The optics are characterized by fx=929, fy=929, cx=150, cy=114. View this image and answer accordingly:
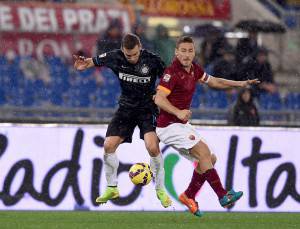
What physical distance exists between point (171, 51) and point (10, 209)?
5732 millimetres

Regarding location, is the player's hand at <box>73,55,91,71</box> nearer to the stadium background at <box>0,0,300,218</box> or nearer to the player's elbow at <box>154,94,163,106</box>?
the player's elbow at <box>154,94,163,106</box>

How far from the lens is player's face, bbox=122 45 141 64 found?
918 cm

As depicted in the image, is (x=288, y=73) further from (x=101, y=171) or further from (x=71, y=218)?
(x=71, y=218)

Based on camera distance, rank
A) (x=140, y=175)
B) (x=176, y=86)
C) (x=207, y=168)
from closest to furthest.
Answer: (x=176, y=86)
(x=207, y=168)
(x=140, y=175)

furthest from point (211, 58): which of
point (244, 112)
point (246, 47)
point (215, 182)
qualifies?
point (215, 182)

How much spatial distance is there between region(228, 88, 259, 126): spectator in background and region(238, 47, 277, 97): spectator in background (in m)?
1.24

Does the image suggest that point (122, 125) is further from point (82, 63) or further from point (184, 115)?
point (184, 115)

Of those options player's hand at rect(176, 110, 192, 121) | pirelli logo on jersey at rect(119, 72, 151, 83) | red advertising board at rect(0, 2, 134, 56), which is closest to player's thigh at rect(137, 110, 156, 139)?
pirelli logo on jersey at rect(119, 72, 151, 83)

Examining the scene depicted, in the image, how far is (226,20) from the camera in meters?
19.0

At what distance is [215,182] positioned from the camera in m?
8.97

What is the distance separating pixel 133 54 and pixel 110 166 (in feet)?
4.06

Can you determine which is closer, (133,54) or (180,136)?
(180,136)

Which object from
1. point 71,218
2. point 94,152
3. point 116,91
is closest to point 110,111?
point 116,91

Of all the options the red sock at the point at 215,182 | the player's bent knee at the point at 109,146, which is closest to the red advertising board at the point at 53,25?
the player's bent knee at the point at 109,146
